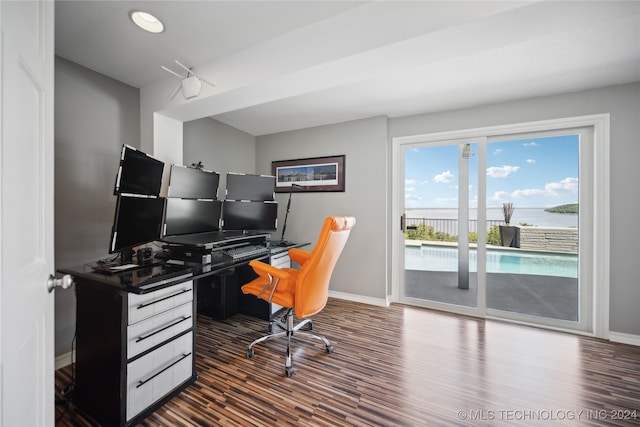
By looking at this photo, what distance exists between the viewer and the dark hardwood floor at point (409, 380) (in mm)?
1570

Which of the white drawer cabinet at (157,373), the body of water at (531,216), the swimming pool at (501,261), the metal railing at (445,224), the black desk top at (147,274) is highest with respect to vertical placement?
the body of water at (531,216)

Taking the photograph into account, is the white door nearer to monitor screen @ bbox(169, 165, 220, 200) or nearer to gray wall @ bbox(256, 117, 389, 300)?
monitor screen @ bbox(169, 165, 220, 200)

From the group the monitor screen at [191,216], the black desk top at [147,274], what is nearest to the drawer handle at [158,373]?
the black desk top at [147,274]

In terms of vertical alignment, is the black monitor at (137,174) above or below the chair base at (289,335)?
above

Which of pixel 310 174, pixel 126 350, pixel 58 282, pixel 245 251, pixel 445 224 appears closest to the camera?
pixel 58 282

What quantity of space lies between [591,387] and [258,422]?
230cm

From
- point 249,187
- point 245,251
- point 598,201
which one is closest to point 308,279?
point 245,251

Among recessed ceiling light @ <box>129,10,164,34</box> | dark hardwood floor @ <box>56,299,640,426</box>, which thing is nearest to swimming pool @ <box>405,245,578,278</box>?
dark hardwood floor @ <box>56,299,640,426</box>

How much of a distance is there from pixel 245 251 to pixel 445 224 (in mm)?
2448

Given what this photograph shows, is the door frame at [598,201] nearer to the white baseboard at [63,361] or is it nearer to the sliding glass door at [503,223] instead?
the sliding glass door at [503,223]

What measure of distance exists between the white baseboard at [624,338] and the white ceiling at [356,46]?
236cm

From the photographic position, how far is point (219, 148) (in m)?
3.49

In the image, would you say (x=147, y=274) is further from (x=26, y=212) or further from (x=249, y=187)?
(x=249, y=187)

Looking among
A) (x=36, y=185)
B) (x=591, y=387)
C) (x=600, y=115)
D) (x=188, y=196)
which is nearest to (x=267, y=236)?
(x=188, y=196)
